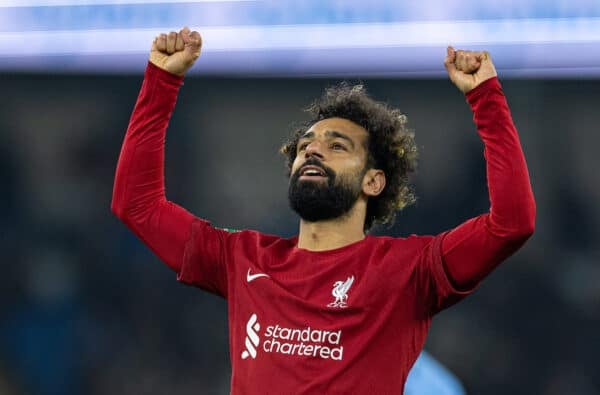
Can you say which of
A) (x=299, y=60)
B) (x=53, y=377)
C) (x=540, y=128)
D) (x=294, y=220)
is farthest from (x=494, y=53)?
(x=53, y=377)

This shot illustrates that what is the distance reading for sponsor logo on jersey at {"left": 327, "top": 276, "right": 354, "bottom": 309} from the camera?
1.76 m

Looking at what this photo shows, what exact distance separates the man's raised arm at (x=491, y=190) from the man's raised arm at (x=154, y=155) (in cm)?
59

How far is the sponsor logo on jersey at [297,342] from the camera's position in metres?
1.73

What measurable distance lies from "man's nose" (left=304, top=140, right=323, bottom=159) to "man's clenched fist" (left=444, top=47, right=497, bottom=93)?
1.25ft

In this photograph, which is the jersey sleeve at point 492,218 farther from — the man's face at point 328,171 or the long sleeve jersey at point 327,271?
the man's face at point 328,171

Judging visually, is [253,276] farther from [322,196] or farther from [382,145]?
[382,145]

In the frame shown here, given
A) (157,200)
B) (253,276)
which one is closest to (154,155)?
(157,200)

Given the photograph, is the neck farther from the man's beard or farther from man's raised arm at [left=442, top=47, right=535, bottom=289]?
man's raised arm at [left=442, top=47, right=535, bottom=289]

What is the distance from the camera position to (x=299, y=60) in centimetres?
321

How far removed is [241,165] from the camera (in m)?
3.38

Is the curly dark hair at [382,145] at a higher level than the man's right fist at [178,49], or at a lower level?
lower

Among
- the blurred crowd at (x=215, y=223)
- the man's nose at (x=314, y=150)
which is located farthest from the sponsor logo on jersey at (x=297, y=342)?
the blurred crowd at (x=215, y=223)

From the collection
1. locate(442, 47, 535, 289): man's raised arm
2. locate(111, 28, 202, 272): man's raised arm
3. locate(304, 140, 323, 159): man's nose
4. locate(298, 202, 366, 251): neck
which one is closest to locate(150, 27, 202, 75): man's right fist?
locate(111, 28, 202, 272): man's raised arm

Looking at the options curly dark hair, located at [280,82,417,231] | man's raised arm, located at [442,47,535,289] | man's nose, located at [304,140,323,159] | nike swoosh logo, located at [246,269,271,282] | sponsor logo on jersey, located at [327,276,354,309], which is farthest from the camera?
curly dark hair, located at [280,82,417,231]
